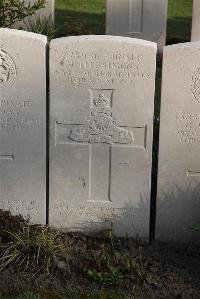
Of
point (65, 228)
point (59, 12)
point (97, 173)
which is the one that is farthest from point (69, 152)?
point (59, 12)

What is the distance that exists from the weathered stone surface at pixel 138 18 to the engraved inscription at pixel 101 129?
21.3 feet

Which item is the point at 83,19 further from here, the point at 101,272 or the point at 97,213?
the point at 101,272

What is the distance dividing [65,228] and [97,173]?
2.01 ft

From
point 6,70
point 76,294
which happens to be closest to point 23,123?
point 6,70

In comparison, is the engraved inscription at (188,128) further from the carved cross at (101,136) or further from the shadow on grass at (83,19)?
the shadow on grass at (83,19)

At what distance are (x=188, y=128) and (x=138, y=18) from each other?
22.4ft

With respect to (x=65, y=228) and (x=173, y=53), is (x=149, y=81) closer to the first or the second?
(x=173, y=53)

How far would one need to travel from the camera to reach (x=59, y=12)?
51.6 ft

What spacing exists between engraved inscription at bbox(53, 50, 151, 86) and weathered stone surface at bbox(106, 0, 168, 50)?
6493 millimetres

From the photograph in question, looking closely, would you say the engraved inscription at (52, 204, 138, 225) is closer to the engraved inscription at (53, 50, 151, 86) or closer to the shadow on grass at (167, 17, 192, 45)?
the engraved inscription at (53, 50, 151, 86)

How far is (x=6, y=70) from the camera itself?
575 cm

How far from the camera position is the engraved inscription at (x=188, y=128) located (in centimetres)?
579

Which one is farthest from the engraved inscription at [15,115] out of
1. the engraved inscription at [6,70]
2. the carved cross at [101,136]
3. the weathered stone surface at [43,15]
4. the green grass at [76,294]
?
the weathered stone surface at [43,15]

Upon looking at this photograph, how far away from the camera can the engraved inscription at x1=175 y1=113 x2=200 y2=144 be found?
228 inches
